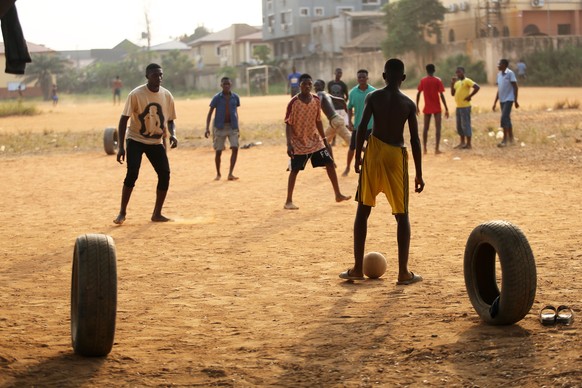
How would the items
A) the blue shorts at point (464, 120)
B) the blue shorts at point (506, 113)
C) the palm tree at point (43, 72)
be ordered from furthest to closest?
the palm tree at point (43, 72) < the blue shorts at point (506, 113) < the blue shorts at point (464, 120)

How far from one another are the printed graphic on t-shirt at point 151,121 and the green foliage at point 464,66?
47974mm

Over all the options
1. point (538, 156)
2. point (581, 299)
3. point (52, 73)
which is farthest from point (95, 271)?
point (52, 73)

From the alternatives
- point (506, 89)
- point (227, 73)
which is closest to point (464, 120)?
point (506, 89)

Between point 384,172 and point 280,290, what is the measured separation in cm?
127

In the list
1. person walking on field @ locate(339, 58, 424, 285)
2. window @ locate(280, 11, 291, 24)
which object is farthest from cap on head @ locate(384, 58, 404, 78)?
window @ locate(280, 11, 291, 24)

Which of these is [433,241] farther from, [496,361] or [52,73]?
[52,73]

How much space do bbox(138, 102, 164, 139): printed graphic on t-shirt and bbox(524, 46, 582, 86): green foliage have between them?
4379 cm

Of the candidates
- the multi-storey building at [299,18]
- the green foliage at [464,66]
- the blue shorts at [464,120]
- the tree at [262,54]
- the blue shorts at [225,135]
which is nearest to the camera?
the blue shorts at [225,135]

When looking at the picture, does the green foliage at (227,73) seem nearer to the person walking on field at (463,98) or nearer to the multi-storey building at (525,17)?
the multi-storey building at (525,17)

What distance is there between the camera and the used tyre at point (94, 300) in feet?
19.5

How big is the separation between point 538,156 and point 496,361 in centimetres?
1487

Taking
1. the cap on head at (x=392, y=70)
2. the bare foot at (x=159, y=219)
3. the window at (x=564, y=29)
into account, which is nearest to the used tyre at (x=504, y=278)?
the cap on head at (x=392, y=70)

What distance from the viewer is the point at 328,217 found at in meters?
12.9

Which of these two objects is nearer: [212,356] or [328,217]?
[212,356]
